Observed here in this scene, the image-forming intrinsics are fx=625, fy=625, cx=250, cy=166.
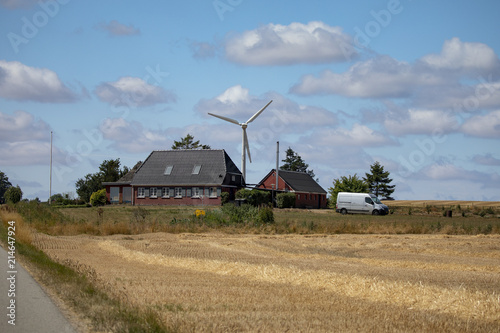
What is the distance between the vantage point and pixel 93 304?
11031mm

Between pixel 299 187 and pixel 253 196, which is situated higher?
pixel 299 187

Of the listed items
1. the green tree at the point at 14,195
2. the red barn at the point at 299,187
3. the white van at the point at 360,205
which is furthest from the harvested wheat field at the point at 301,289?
the red barn at the point at 299,187

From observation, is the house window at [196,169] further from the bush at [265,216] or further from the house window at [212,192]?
the bush at [265,216]

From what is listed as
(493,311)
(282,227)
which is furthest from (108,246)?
(493,311)

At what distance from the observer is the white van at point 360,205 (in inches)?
2608

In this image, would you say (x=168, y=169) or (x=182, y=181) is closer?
(x=182, y=181)

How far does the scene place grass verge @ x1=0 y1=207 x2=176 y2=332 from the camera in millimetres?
9023

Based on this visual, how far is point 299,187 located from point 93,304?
79.0 metres

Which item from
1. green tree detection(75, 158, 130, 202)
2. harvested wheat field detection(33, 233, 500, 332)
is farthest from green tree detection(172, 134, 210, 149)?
harvested wheat field detection(33, 233, 500, 332)

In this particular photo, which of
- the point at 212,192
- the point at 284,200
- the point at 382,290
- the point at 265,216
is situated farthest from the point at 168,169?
the point at 382,290

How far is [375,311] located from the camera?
35.7ft

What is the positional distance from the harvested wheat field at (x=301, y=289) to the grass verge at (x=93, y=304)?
32 centimetres

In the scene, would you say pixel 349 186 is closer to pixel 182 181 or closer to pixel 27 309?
pixel 182 181

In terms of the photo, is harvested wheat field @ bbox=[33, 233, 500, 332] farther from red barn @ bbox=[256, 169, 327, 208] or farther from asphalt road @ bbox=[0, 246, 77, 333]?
red barn @ bbox=[256, 169, 327, 208]
